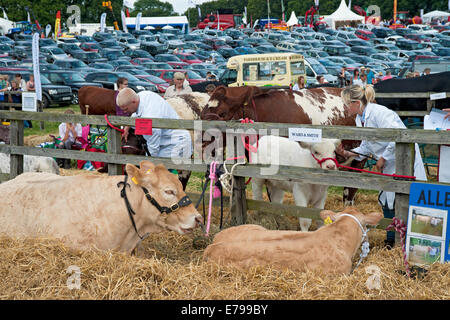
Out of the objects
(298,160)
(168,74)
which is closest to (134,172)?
(298,160)

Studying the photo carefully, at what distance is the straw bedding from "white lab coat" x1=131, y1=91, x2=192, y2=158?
227cm

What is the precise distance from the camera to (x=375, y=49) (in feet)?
173

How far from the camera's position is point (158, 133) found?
7004 mm

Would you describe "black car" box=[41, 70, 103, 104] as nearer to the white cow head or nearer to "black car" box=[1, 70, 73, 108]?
"black car" box=[1, 70, 73, 108]

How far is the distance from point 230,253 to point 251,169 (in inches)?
58.0

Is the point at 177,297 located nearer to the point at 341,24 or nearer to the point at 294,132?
the point at 294,132

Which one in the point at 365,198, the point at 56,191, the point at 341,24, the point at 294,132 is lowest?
the point at 365,198

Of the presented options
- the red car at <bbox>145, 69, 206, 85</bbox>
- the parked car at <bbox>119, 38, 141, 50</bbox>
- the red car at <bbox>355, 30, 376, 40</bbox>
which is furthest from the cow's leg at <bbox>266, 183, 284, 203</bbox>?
the red car at <bbox>355, 30, 376, 40</bbox>

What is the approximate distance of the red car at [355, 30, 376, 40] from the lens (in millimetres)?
63603

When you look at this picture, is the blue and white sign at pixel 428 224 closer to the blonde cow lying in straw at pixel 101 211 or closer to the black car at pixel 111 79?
the blonde cow lying in straw at pixel 101 211

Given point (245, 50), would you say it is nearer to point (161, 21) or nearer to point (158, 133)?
point (161, 21)

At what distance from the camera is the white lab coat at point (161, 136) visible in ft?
23.0

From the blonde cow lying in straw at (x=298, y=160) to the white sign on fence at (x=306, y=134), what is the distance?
27.7 inches

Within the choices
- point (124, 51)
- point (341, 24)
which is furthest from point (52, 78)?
point (341, 24)
